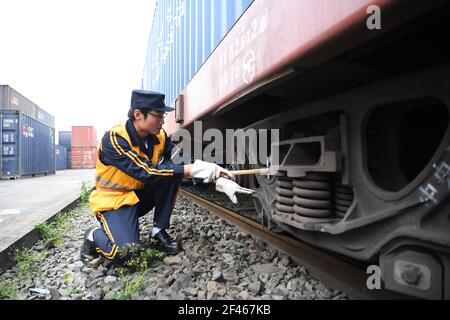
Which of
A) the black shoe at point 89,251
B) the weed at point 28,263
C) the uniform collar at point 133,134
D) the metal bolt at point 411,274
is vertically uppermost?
the uniform collar at point 133,134

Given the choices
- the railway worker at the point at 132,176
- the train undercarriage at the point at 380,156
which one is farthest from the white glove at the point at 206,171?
the train undercarriage at the point at 380,156

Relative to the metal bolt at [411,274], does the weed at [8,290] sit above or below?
below

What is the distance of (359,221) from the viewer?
4.28ft

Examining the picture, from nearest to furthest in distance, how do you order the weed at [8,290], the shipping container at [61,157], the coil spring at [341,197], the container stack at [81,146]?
the coil spring at [341,197] → the weed at [8,290] → the shipping container at [61,157] → the container stack at [81,146]

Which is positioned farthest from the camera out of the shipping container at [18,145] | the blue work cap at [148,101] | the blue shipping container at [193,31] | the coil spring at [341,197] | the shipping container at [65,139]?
the shipping container at [65,139]

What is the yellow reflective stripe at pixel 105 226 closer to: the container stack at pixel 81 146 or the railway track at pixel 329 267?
the railway track at pixel 329 267

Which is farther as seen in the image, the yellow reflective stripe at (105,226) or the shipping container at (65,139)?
the shipping container at (65,139)

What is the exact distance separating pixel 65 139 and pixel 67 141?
0.38 m

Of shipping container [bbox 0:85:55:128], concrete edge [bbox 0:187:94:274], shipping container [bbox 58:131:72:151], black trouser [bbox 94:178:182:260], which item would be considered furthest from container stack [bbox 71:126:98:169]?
black trouser [bbox 94:178:182:260]

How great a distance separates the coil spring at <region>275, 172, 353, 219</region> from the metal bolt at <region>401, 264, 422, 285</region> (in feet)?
1.39

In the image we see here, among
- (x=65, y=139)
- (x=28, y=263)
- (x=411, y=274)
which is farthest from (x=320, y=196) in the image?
(x=65, y=139)

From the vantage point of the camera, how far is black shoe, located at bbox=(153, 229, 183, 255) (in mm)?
2350

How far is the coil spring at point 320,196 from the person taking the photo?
155 centimetres

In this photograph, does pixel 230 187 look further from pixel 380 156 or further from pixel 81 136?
pixel 81 136
